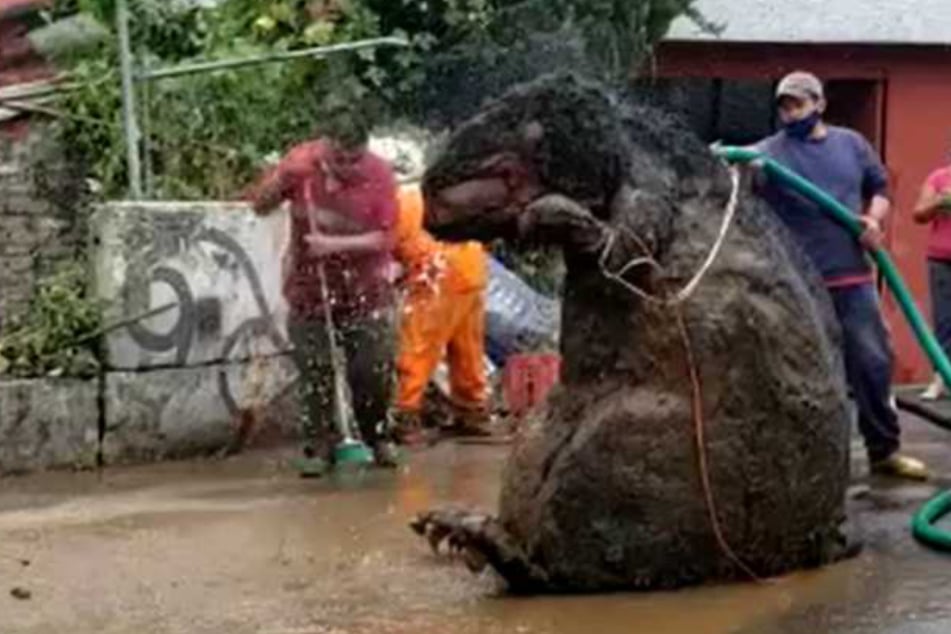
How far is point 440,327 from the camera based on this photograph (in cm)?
1062

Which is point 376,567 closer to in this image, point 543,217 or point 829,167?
point 543,217

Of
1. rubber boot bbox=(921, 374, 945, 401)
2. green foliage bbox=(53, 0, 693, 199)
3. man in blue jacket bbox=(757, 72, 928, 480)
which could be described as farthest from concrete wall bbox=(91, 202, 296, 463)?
rubber boot bbox=(921, 374, 945, 401)

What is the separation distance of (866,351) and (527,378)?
2.96 m

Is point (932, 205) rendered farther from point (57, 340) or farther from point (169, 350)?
point (57, 340)

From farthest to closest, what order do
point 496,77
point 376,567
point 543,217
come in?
point 496,77 < point 376,567 < point 543,217

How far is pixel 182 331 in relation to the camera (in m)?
10.4

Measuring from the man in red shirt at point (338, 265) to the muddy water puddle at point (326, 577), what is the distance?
1.85 ft

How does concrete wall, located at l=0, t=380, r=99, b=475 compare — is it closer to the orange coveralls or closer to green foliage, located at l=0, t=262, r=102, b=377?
green foliage, located at l=0, t=262, r=102, b=377

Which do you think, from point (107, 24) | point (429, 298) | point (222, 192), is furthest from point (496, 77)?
point (107, 24)

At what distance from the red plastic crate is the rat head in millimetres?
4476

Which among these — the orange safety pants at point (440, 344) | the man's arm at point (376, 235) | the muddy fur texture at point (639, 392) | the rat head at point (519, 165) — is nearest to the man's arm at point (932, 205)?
the orange safety pants at point (440, 344)

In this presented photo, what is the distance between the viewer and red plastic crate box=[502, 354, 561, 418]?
11102 millimetres

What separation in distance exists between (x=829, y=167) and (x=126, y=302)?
3.64 metres

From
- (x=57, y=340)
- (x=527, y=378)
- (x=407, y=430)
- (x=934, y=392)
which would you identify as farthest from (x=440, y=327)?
(x=934, y=392)
